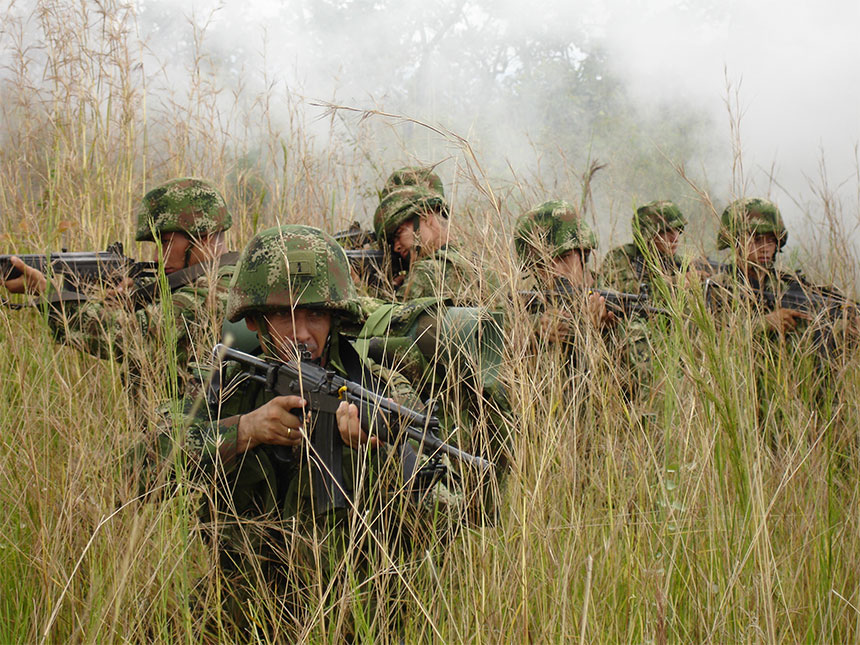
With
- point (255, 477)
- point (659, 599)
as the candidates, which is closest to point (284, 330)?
point (255, 477)

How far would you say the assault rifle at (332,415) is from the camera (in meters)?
1.79

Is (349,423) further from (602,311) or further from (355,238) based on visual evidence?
(355,238)

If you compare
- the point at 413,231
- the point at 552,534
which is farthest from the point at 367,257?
the point at 552,534

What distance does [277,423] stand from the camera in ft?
6.61

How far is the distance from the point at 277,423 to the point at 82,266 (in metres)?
1.86

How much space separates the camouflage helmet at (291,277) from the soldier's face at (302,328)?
0.09ft

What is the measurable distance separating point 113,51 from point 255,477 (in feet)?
9.70

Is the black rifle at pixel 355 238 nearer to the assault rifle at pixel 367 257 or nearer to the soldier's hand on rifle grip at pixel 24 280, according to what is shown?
the assault rifle at pixel 367 257

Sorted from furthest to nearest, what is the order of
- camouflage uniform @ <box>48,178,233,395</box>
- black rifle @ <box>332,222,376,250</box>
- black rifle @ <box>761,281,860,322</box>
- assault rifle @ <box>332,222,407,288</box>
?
black rifle @ <box>332,222,376,250</box>
assault rifle @ <box>332,222,407,288</box>
camouflage uniform @ <box>48,178,233,395</box>
black rifle @ <box>761,281,860,322</box>

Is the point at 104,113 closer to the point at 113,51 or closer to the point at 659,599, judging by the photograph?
the point at 113,51

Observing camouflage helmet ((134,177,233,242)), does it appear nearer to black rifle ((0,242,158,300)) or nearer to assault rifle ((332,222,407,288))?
black rifle ((0,242,158,300))

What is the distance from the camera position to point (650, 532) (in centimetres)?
187

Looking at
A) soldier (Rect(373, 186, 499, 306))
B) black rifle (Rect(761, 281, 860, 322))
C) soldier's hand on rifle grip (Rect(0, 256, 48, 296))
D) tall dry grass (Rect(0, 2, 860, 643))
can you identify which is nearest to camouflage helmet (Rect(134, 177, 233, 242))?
soldier's hand on rifle grip (Rect(0, 256, 48, 296))

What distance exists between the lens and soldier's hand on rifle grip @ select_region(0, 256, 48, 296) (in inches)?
133
